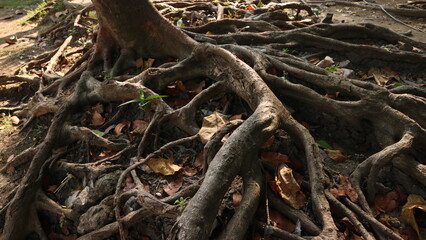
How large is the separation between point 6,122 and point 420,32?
695 centimetres

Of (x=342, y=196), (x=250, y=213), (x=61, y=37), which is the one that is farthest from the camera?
(x=61, y=37)

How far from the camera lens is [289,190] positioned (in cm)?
247

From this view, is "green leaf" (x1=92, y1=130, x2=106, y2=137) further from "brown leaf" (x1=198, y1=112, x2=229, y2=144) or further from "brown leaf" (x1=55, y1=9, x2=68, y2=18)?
"brown leaf" (x1=55, y1=9, x2=68, y2=18)

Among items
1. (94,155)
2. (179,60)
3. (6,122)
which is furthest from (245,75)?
(6,122)

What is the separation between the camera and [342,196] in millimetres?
2521

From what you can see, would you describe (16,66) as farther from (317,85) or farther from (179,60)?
(317,85)

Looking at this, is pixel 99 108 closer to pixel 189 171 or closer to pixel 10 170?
pixel 10 170

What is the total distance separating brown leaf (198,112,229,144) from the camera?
2.94 m

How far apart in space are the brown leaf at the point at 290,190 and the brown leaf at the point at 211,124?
0.75 meters

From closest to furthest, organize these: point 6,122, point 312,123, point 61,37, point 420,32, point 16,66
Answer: point 312,123, point 6,122, point 420,32, point 16,66, point 61,37

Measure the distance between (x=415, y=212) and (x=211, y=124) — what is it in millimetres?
1823

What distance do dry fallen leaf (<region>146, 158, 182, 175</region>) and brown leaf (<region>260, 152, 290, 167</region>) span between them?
0.77 meters

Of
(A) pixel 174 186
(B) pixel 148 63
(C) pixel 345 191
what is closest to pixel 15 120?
(B) pixel 148 63

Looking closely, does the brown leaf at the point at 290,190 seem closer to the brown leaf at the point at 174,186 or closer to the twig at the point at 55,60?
the brown leaf at the point at 174,186
